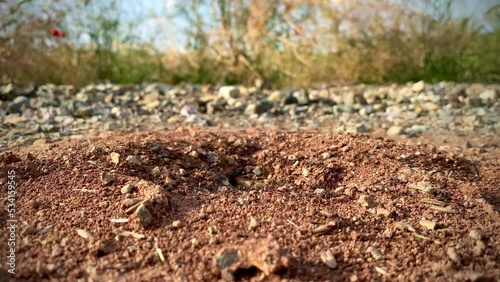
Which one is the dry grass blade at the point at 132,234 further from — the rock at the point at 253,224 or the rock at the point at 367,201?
the rock at the point at 367,201

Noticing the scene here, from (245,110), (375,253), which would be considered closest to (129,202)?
(375,253)

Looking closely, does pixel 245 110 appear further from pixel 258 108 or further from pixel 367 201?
pixel 367 201

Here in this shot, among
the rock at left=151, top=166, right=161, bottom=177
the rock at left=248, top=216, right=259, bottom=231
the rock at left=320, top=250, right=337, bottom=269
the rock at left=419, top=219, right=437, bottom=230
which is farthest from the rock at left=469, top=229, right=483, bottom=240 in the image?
the rock at left=151, top=166, right=161, bottom=177

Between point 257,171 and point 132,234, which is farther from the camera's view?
point 257,171

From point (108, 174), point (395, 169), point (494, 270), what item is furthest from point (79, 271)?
point (395, 169)

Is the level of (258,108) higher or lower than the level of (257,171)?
lower

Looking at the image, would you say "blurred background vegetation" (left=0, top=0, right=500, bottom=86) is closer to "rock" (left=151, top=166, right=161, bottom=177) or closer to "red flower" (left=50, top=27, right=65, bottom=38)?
"red flower" (left=50, top=27, right=65, bottom=38)

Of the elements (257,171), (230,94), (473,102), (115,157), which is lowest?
(230,94)

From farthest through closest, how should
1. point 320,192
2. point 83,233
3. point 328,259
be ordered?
1. point 320,192
2. point 83,233
3. point 328,259

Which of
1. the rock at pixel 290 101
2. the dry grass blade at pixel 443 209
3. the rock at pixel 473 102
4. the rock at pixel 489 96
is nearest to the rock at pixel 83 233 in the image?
the dry grass blade at pixel 443 209
